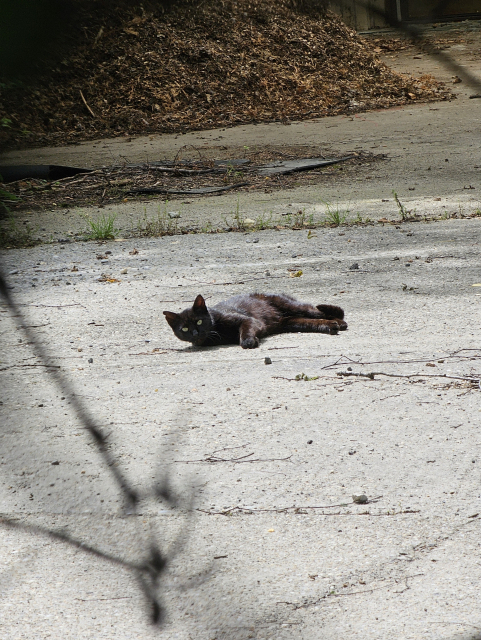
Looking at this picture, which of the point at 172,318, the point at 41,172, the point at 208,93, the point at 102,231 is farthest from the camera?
the point at 208,93

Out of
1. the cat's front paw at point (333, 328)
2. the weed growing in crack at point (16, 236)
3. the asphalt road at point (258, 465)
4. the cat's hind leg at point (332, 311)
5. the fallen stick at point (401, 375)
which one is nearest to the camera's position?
the asphalt road at point (258, 465)

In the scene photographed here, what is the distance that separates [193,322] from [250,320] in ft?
1.14

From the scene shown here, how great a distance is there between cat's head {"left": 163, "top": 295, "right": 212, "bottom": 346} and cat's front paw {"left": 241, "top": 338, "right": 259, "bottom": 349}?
233mm

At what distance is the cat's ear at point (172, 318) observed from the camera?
14.0ft

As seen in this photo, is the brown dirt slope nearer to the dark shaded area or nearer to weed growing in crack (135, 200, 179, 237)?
the dark shaded area

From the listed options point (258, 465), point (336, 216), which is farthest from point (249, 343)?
point (336, 216)

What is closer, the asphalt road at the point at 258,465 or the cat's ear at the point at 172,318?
the asphalt road at the point at 258,465

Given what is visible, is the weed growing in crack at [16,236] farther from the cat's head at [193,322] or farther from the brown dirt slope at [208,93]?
the brown dirt slope at [208,93]

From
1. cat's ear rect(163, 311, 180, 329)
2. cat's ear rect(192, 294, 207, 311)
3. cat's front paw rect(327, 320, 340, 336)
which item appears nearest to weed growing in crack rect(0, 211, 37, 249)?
cat's ear rect(163, 311, 180, 329)

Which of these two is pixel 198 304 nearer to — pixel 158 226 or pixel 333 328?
pixel 333 328

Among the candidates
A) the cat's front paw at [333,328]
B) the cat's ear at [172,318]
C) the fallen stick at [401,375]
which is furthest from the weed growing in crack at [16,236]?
the fallen stick at [401,375]

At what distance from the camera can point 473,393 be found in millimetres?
3238

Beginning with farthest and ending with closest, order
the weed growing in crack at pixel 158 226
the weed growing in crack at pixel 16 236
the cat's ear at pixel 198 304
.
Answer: the weed growing in crack at pixel 158 226, the weed growing in crack at pixel 16 236, the cat's ear at pixel 198 304

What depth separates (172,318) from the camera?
14.0ft
